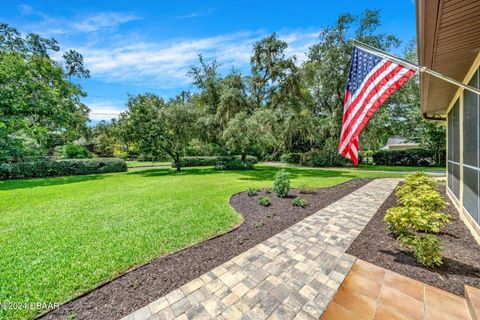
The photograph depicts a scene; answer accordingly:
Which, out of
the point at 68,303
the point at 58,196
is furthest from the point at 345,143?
the point at 58,196

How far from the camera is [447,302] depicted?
205 centimetres

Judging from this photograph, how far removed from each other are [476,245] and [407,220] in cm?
112

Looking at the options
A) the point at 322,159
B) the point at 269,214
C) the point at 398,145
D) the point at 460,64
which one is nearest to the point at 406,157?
the point at 322,159

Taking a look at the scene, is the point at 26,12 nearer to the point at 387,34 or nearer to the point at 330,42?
the point at 330,42

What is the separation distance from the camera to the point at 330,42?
52.2 feet

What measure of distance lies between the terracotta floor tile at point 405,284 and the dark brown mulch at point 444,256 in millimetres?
137

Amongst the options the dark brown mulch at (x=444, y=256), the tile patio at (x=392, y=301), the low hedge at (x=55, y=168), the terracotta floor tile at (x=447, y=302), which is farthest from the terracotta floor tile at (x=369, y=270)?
the low hedge at (x=55, y=168)

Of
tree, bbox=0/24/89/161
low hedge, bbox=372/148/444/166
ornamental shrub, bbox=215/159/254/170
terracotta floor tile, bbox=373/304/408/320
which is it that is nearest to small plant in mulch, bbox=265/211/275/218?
terracotta floor tile, bbox=373/304/408/320

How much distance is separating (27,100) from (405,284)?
67.0ft

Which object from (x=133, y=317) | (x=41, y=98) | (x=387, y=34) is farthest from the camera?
(x=387, y=34)

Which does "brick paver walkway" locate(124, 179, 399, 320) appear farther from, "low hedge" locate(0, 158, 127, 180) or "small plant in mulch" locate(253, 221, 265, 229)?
"low hedge" locate(0, 158, 127, 180)

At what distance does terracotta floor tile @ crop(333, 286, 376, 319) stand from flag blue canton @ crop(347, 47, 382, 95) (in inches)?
106

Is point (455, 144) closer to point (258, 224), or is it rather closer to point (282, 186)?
point (282, 186)

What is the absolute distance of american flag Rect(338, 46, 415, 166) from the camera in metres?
2.29
